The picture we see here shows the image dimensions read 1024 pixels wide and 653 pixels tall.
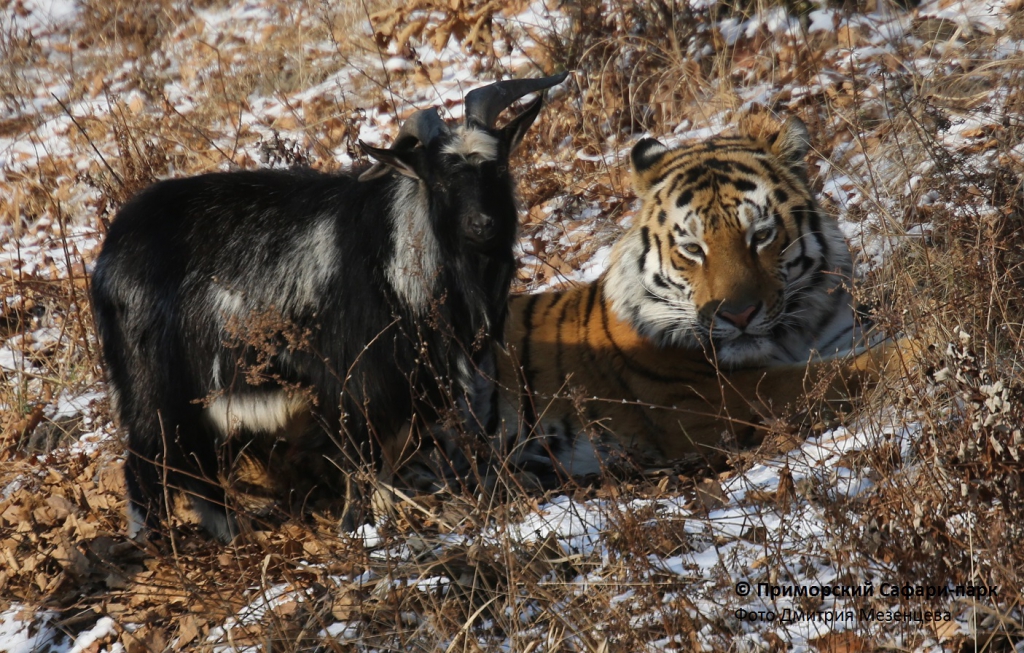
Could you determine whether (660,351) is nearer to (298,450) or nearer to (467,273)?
A: (467,273)

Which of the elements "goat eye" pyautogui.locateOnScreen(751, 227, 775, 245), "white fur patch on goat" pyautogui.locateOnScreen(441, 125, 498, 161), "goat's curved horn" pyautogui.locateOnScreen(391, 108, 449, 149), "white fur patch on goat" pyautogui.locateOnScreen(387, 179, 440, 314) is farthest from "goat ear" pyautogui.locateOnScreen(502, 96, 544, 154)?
"goat eye" pyautogui.locateOnScreen(751, 227, 775, 245)

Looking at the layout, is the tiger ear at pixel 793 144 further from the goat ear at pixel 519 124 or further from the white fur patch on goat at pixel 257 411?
the white fur patch on goat at pixel 257 411

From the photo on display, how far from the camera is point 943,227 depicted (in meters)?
4.32

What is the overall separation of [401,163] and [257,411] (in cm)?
133

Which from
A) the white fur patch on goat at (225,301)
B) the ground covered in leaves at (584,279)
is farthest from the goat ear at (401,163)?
the ground covered in leaves at (584,279)

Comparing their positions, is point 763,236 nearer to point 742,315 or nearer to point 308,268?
point 742,315

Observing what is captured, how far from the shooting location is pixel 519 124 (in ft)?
14.6

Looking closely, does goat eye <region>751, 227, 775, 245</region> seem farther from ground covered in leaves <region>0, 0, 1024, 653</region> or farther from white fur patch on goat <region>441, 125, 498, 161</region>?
white fur patch on goat <region>441, 125, 498, 161</region>

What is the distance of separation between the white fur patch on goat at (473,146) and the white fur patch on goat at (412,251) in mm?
250

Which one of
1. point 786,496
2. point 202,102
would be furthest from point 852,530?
point 202,102

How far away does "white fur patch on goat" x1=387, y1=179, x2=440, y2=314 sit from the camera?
4.29m

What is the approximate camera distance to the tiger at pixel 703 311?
470 cm

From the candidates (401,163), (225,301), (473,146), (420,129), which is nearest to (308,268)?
A: (225,301)

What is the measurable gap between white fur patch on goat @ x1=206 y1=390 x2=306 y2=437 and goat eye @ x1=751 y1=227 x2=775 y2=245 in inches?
92.0
